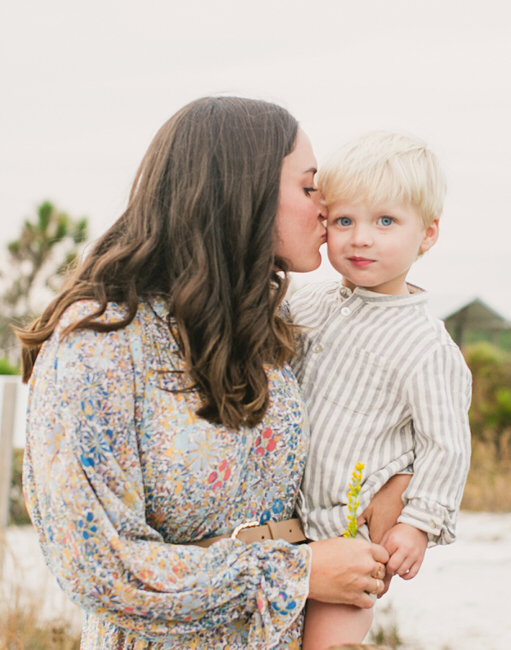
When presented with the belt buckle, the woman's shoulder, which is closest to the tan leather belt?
the belt buckle

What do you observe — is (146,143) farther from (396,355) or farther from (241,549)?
(241,549)

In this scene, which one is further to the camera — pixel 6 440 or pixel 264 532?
pixel 6 440

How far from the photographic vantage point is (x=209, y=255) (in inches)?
67.5

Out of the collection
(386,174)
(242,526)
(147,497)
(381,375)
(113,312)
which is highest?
(386,174)

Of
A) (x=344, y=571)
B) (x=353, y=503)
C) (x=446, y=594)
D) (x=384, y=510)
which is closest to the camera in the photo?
(x=344, y=571)

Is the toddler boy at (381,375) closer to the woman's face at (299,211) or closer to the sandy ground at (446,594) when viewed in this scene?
the woman's face at (299,211)

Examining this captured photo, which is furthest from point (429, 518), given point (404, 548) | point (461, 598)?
point (461, 598)

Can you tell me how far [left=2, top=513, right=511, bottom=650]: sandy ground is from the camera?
172 inches

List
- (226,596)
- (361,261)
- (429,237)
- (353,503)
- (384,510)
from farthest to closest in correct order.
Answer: (429,237) < (361,261) < (384,510) < (353,503) < (226,596)

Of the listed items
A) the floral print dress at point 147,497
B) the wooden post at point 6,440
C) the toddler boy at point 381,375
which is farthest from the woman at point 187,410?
the wooden post at point 6,440

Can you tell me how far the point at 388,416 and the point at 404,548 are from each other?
0.33 meters

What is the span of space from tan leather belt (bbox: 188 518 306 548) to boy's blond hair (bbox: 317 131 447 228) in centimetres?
88

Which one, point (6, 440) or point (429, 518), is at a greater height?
point (429, 518)

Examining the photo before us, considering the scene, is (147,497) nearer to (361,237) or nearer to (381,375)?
(381,375)
